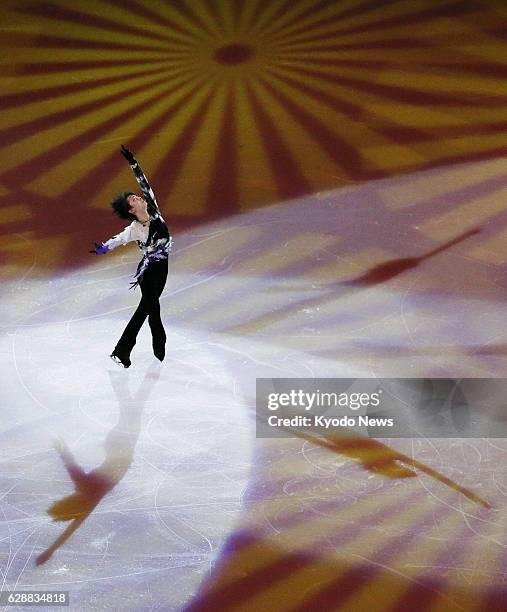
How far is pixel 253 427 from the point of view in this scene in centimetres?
538

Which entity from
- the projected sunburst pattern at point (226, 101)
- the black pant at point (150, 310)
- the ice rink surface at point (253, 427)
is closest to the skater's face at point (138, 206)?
the black pant at point (150, 310)

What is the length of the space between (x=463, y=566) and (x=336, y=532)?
0.58m

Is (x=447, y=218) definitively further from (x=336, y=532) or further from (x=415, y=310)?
(x=336, y=532)

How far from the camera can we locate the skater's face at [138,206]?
548 centimetres

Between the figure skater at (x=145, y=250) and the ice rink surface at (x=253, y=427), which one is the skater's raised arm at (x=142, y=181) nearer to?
the figure skater at (x=145, y=250)

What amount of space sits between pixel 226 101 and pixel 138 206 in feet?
9.49

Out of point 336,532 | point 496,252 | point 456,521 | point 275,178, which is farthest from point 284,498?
point 275,178

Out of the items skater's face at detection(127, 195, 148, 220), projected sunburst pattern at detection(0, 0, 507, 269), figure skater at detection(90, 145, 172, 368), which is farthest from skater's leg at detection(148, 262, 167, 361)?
projected sunburst pattern at detection(0, 0, 507, 269)

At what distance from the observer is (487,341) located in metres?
5.91

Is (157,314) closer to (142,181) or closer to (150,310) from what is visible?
(150,310)

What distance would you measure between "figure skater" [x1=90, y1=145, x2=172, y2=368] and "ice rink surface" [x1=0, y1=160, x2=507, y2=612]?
154 millimetres

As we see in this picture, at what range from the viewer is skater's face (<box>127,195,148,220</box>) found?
18.0ft

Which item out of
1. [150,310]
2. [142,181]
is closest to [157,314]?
[150,310]

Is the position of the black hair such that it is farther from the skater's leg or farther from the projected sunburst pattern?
the projected sunburst pattern
